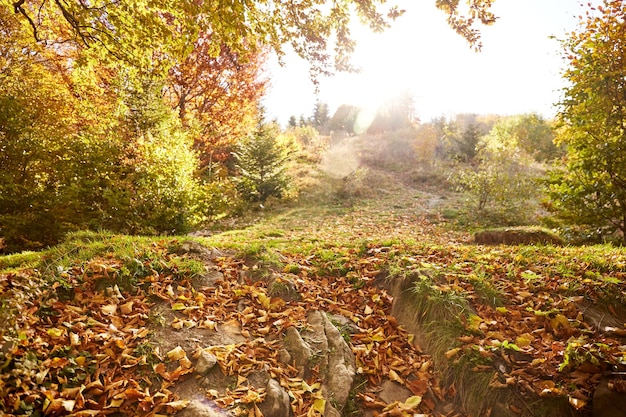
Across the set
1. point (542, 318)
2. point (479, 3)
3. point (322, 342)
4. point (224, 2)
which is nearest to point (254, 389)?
point (322, 342)

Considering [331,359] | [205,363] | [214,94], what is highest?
[214,94]

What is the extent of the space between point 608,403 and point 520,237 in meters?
6.18

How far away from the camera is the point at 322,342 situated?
320 centimetres

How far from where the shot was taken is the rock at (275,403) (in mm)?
2453

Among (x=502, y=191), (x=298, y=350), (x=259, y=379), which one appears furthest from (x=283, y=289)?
(x=502, y=191)

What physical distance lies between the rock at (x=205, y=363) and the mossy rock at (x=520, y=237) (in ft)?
23.6

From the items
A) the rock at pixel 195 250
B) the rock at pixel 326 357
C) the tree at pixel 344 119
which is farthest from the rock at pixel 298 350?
the tree at pixel 344 119

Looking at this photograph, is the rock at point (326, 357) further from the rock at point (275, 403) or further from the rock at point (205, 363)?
the rock at point (205, 363)

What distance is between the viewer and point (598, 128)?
22.6ft

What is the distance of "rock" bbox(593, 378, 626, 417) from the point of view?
2279 mm

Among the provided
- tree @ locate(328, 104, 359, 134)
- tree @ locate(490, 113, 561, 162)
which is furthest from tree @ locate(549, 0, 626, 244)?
tree @ locate(328, 104, 359, 134)

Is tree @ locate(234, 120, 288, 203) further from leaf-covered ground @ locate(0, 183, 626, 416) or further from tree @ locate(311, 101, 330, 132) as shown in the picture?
tree @ locate(311, 101, 330, 132)

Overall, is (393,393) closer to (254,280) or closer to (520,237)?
(254,280)

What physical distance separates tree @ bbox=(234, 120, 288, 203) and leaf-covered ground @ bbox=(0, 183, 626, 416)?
1027 cm
